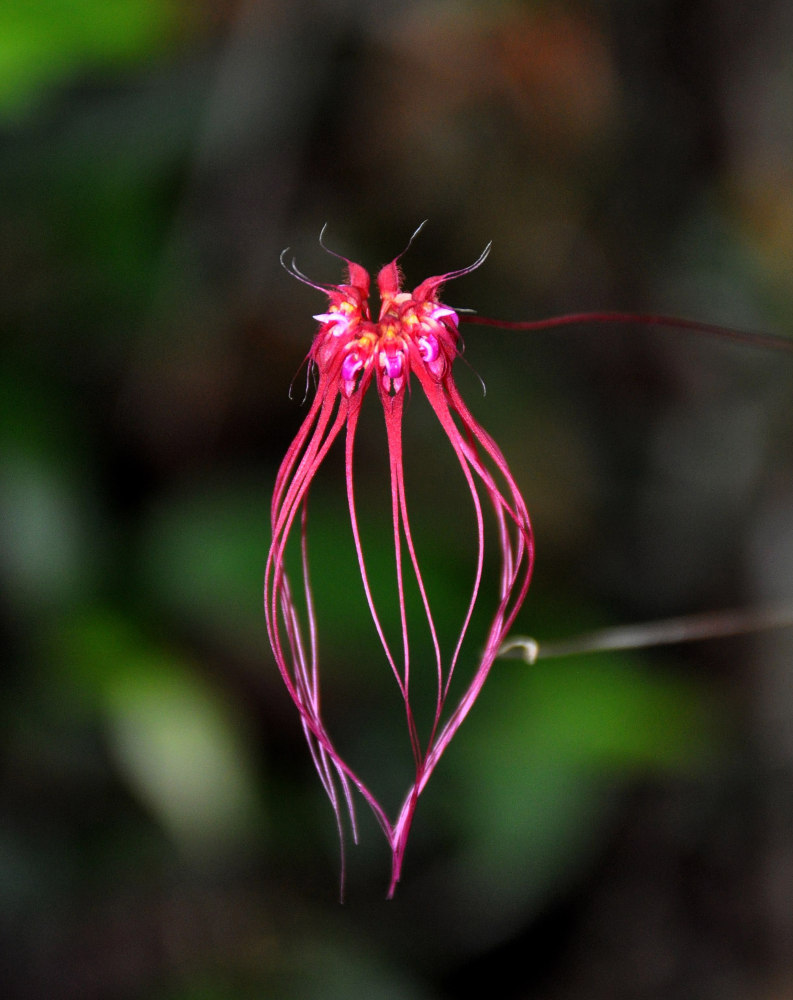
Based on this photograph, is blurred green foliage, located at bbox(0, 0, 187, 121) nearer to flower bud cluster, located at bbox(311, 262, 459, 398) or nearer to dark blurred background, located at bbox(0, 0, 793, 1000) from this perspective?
dark blurred background, located at bbox(0, 0, 793, 1000)

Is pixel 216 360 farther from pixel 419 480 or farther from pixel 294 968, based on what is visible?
pixel 294 968

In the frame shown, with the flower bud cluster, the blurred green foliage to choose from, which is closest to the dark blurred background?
the blurred green foliage

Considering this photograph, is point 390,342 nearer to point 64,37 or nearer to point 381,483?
point 64,37

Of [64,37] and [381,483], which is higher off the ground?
[64,37]

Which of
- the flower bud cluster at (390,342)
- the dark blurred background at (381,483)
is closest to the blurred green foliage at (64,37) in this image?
the dark blurred background at (381,483)

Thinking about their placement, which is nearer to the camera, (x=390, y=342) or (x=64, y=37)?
(x=390, y=342)

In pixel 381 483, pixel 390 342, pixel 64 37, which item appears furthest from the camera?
pixel 381 483

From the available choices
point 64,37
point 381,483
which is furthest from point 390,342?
point 381,483

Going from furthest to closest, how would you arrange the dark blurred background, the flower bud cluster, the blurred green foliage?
the dark blurred background, the blurred green foliage, the flower bud cluster

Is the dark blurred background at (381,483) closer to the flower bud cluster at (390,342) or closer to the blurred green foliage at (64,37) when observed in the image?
the blurred green foliage at (64,37)
